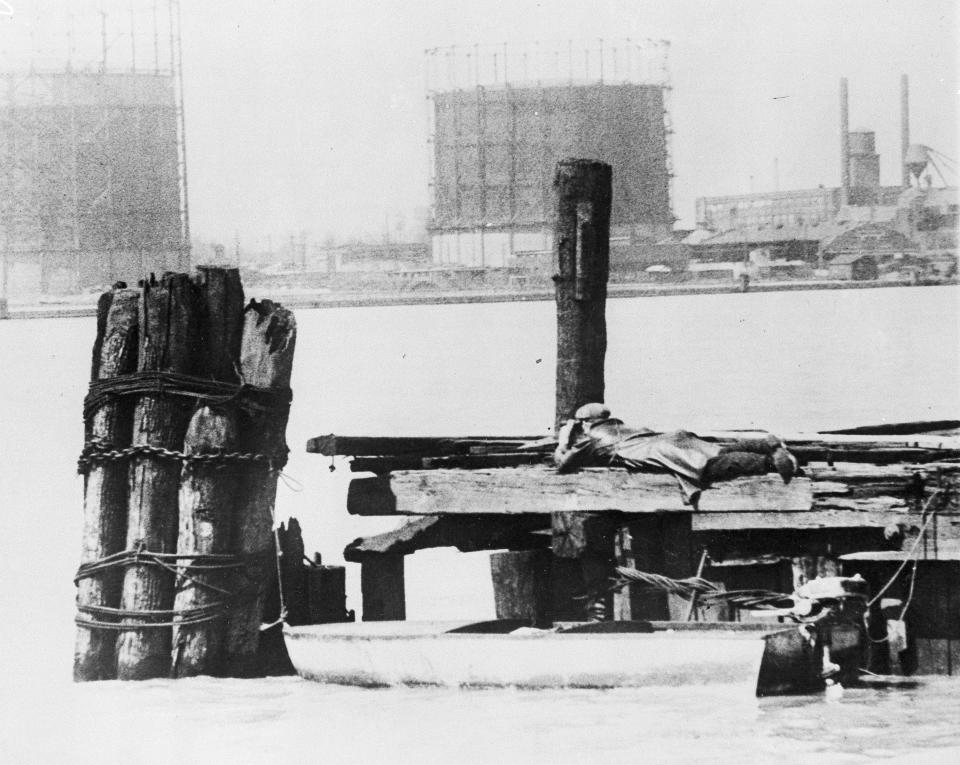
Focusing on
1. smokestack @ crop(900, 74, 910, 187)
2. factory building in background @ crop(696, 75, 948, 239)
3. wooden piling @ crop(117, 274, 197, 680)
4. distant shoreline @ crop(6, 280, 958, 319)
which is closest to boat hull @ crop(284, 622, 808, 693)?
wooden piling @ crop(117, 274, 197, 680)

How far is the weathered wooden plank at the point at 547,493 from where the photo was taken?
8.84 m

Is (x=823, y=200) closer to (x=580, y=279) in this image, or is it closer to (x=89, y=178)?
(x=89, y=178)

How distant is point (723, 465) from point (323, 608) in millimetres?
3044

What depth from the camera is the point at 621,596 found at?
932 cm

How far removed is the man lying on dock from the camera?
8859 millimetres

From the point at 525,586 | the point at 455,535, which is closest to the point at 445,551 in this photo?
the point at 455,535

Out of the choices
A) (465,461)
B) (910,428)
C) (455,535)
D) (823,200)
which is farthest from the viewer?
(823,200)

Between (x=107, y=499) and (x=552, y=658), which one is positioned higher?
(x=107, y=499)

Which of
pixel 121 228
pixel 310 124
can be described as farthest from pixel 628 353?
pixel 121 228

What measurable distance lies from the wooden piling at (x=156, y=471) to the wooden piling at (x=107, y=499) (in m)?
0.10

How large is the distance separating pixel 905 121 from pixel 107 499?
3562cm

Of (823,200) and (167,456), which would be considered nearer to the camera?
(167,456)

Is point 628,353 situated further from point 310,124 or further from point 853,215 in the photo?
point 853,215

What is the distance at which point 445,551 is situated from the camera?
15.1 meters
